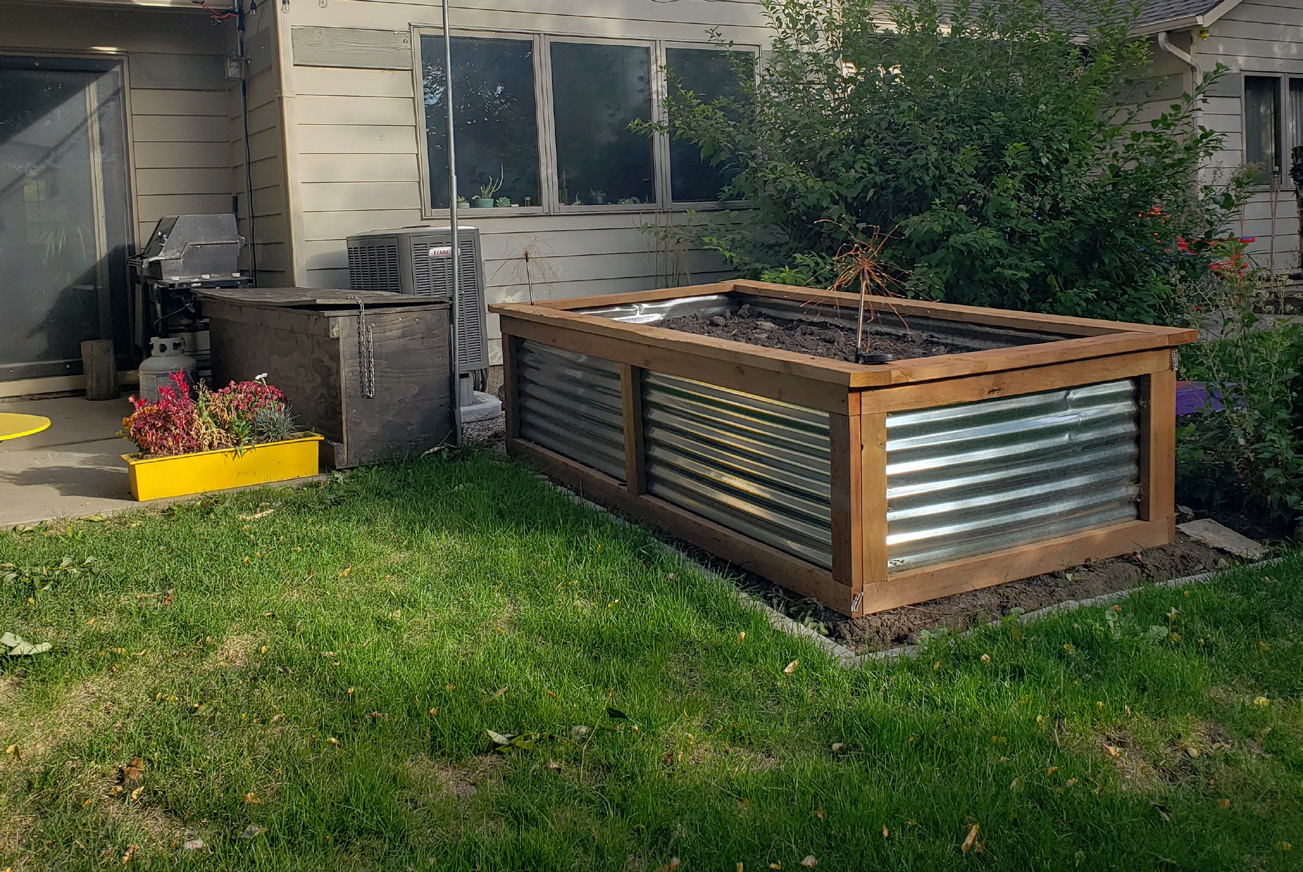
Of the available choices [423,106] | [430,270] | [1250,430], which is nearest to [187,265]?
[430,270]

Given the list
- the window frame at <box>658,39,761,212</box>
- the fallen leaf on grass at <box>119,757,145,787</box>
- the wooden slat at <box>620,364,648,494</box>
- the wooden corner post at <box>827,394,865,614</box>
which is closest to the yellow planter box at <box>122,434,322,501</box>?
the wooden slat at <box>620,364,648,494</box>

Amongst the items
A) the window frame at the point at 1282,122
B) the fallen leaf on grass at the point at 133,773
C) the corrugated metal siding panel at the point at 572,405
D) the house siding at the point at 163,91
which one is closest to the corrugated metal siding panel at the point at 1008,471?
the corrugated metal siding panel at the point at 572,405

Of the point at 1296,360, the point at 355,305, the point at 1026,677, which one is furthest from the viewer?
the point at 355,305

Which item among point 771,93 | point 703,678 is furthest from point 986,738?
point 771,93

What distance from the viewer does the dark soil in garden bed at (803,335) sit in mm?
4789

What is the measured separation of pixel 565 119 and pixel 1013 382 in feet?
16.5

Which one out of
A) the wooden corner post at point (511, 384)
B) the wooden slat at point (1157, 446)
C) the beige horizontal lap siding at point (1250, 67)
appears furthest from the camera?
the beige horizontal lap siding at point (1250, 67)

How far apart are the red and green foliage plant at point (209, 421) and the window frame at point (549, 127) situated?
230 cm

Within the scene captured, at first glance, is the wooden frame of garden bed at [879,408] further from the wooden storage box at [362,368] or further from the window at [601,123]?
the window at [601,123]

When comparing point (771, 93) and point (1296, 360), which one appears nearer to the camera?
point (1296, 360)

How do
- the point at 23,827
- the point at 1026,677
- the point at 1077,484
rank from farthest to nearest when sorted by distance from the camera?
the point at 1077,484 < the point at 1026,677 < the point at 23,827

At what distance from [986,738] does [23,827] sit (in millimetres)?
2110

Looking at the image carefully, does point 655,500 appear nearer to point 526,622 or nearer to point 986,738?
point 526,622

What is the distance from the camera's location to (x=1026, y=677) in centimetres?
301
